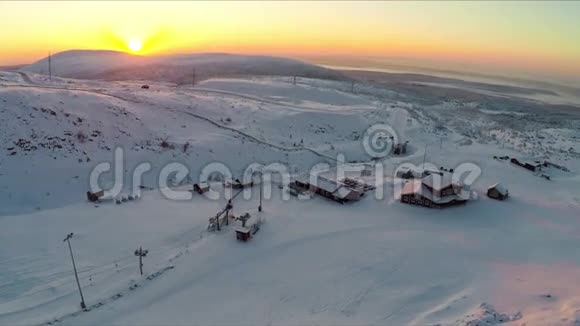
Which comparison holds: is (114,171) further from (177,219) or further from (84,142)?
(177,219)

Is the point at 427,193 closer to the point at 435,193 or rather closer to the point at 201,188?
the point at 435,193

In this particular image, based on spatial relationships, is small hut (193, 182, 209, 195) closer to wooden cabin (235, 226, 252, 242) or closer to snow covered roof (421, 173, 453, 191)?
wooden cabin (235, 226, 252, 242)

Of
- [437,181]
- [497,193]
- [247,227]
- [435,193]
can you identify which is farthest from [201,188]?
[497,193]

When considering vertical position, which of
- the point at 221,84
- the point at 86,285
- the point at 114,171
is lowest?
the point at 86,285

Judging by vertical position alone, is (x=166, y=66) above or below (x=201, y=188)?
above

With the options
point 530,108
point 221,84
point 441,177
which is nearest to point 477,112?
point 530,108
